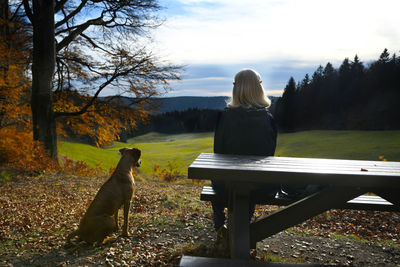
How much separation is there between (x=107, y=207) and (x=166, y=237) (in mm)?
1164

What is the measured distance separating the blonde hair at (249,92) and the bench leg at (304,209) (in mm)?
1368

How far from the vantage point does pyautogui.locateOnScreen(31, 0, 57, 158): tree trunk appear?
12508 mm

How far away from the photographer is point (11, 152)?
44.5 ft

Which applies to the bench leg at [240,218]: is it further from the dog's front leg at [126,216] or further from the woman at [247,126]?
the dog's front leg at [126,216]

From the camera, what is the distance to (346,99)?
5038 centimetres

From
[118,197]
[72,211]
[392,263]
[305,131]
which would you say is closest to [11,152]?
[72,211]

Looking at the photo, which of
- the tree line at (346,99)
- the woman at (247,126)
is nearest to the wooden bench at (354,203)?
the woman at (247,126)

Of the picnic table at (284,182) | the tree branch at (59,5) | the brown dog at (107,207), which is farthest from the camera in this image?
the tree branch at (59,5)

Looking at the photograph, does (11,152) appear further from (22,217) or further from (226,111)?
(226,111)

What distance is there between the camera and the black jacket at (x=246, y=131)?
3.80 meters

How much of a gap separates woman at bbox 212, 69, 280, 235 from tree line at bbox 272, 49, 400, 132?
1823 inches

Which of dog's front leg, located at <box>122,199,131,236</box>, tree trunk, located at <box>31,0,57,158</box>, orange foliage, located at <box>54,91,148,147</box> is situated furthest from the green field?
dog's front leg, located at <box>122,199,131,236</box>

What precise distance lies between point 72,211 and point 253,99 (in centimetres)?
525

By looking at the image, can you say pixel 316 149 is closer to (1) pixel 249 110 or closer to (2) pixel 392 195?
(2) pixel 392 195
